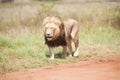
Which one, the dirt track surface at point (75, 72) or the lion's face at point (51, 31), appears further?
the lion's face at point (51, 31)

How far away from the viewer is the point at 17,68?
1034 centimetres

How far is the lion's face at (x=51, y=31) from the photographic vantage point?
10.9 meters

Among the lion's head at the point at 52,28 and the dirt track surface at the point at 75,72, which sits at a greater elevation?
the lion's head at the point at 52,28

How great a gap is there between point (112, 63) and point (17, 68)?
2503mm

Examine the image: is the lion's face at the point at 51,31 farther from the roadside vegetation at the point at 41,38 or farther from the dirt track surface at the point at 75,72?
the dirt track surface at the point at 75,72

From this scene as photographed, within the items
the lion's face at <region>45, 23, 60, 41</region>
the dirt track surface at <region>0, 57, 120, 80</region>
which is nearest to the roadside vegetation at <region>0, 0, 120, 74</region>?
the dirt track surface at <region>0, 57, 120, 80</region>

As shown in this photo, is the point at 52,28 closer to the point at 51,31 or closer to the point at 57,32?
the point at 51,31

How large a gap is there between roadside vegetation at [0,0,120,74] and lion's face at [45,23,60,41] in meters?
0.68

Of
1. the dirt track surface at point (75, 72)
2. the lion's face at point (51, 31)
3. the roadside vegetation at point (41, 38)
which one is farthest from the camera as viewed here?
the roadside vegetation at point (41, 38)

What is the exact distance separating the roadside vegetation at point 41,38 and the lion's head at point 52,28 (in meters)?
0.71

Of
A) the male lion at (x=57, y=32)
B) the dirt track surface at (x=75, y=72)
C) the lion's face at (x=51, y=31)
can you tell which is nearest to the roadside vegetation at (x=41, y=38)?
the male lion at (x=57, y=32)

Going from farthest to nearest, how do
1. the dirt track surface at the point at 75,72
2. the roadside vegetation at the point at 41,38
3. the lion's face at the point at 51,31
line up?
1. the roadside vegetation at the point at 41,38
2. the lion's face at the point at 51,31
3. the dirt track surface at the point at 75,72

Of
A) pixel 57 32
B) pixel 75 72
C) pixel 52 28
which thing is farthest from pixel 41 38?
pixel 75 72

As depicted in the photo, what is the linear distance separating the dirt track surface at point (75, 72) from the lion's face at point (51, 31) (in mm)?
863
